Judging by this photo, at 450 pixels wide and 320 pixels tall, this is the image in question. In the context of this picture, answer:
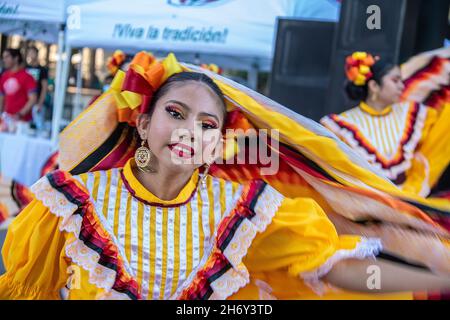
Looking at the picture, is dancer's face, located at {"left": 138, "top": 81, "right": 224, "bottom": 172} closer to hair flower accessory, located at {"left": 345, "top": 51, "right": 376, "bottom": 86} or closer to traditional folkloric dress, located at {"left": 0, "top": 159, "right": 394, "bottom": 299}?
traditional folkloric dress, located at {"left": 0, "top": 159, "right": 394, "bottom": 299}

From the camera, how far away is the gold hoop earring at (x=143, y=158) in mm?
1951

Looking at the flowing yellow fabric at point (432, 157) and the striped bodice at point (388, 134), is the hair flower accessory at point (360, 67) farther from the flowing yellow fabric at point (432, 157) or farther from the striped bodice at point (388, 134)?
the flowing yellow fabric at point (432, 157)

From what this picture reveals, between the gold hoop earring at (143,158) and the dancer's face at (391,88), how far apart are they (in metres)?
2.95

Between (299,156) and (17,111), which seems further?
(17,111)

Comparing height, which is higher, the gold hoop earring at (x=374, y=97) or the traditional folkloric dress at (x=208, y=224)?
the traditional folkloric dress at (x=208, y=224)

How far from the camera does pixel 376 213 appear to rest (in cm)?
195

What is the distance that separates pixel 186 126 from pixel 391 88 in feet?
10.2

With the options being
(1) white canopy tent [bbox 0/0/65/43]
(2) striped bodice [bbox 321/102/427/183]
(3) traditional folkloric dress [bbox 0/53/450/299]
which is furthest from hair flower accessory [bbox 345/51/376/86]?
(3) traditional folkloric dress [bbox 0/53/450/299]

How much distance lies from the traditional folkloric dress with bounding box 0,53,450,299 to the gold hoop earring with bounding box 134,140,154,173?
3 cm

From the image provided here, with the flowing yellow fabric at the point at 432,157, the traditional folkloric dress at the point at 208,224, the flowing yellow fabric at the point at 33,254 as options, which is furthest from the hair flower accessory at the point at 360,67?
the flowing yellow fabric at the point at 33,254

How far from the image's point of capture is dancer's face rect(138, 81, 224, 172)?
186 cm

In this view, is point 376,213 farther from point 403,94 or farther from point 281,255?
point 403,94

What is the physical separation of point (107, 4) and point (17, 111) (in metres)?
1.15
